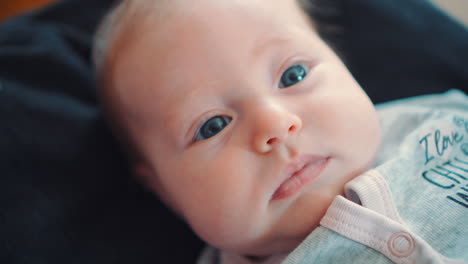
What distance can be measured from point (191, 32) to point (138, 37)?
0.12 m

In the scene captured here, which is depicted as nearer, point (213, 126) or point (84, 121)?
point (213, 126)

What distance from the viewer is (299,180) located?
0.70m

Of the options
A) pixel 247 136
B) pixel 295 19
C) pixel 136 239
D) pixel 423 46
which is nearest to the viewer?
pixel 247 136

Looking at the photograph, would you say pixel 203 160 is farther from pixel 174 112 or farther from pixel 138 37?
pixel 138 37

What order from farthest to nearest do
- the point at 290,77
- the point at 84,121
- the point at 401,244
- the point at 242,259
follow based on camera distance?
the point at 84,121 → the point at 242,259 → the point at 290,77 → the point at 401,244

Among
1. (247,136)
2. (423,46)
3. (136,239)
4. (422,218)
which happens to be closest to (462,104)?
(423,46)

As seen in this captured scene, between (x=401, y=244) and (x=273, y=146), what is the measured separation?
26cm

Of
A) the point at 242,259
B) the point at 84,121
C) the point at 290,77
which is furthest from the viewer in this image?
the point at 84,121

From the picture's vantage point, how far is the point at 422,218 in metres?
0.71

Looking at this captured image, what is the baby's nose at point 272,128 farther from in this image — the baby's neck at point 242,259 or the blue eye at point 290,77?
the baby's neck at point 242,259

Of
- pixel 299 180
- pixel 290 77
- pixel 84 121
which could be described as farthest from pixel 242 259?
pixel 84 121

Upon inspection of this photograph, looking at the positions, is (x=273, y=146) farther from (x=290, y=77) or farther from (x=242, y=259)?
(x=242, y=259)

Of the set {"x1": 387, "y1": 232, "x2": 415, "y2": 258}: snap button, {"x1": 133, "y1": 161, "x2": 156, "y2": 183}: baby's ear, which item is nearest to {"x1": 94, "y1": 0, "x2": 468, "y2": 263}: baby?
{"x1": 387, "y1": 232, "x2": 415, "y2": 258}: snap button

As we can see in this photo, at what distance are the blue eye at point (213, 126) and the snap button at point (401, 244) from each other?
1.14 ft
